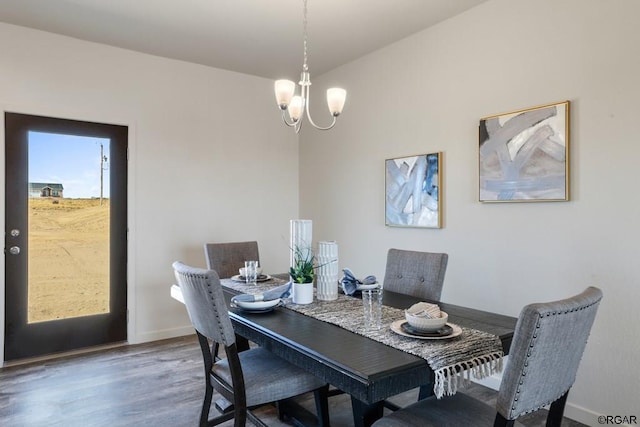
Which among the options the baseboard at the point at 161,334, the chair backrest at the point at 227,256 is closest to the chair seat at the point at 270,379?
the chair backrest at the point at 227,256

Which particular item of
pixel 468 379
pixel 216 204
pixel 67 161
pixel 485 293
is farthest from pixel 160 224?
pixel 468 379

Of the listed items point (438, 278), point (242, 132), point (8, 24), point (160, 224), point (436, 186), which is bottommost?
point (438, 278)

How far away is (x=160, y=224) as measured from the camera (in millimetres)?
4008

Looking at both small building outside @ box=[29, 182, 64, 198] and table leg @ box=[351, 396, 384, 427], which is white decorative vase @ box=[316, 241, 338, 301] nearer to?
table leg @ box=[351, 396, 384, 427]

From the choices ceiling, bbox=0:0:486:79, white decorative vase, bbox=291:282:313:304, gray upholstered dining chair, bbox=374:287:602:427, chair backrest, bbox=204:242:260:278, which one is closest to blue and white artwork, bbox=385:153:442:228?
ceiling, bbox=0:0:486:79

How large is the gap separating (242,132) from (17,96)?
1940 mm

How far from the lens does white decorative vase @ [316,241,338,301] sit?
2.21 m

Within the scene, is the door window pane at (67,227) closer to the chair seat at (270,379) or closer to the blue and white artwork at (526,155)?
the chair seat at (270,379)

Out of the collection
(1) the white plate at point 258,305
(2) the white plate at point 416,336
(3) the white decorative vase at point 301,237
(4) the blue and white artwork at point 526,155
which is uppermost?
(4) the blue and white artwork at point 526,155

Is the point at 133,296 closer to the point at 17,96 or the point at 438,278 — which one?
the point at 17,96

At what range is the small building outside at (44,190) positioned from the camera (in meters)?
3.45

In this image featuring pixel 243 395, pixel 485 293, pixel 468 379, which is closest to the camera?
pixel 468 379

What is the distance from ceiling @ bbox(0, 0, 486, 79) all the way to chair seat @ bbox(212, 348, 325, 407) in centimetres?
234

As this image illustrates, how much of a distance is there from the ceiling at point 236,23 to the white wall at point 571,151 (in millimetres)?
291
